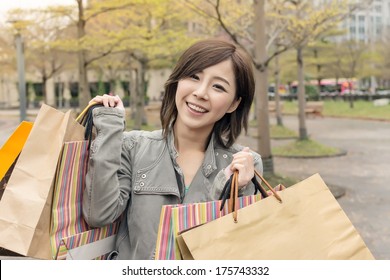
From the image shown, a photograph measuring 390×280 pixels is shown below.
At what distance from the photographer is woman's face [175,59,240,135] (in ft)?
5.75

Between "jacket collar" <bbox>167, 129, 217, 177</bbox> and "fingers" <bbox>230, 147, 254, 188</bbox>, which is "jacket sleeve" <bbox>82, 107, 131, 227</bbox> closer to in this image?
"jacket collar" <bbox>167, 129, 217, 177</bbox>

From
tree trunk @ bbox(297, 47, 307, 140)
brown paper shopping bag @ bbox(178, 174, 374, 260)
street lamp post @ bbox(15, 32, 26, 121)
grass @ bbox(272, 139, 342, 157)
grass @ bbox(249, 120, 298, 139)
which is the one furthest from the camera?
grass @ bbox(249, 120, 298, 139)

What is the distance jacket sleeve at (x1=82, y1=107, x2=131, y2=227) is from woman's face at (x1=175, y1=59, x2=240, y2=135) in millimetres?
230

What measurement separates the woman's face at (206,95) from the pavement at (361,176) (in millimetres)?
3638

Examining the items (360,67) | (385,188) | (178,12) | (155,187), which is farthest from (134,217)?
(360,67)

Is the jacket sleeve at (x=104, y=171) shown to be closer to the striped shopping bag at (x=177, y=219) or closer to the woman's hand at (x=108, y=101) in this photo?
the woman's hand at (x=108, y=101)

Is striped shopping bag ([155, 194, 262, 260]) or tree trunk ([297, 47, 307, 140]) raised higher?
striped shopping bag ([155, 194, 262, 260])

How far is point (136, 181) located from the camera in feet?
5.71

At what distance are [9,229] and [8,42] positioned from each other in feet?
78.8

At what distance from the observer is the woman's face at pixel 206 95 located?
175 cm

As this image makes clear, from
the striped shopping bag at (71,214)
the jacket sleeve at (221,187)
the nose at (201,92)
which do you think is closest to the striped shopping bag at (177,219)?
the jacket sleeve at (221,187)

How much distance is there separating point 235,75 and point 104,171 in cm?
56

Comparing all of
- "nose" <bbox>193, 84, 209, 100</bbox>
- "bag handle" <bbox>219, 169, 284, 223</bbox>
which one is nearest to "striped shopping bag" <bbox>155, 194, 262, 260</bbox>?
"bag handle" <bbox>219, 169, 284, 223</bbox>

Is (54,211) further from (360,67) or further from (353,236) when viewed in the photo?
(360,67)
